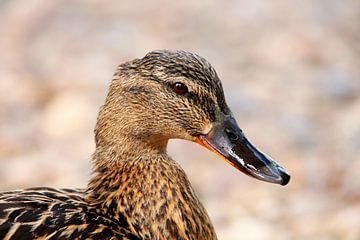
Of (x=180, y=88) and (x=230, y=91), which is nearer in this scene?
(x=180, y=88)

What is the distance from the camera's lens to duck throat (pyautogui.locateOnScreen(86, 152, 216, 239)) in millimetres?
4285

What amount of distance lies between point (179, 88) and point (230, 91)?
2.89 meters

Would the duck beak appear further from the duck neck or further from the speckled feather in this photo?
the duck neck

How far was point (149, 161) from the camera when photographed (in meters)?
4.39

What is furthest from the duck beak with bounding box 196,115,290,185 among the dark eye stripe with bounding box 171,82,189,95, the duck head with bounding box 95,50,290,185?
the dark eye stripe with bounding box 171,82,189,95

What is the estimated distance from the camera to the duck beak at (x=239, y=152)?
14.1 feet

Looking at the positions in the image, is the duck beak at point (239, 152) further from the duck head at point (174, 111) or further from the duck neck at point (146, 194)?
the duck neck at point (146, 194)

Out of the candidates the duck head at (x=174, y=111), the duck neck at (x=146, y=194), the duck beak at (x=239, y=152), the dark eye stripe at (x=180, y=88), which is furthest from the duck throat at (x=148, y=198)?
the dark eye stripe at (x=180, y=88)

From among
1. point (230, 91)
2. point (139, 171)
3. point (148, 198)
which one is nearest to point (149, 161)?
point (139, 171)

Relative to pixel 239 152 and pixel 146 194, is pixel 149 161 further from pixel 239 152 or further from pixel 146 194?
pixel 239 152

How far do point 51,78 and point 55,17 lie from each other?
84 cm

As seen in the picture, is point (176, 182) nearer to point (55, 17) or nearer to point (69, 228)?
point (69, 228)

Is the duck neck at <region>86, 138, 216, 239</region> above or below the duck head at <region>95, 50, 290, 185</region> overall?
below

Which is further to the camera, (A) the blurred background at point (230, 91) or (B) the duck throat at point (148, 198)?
(A) the blurred background at point (230, 91)
